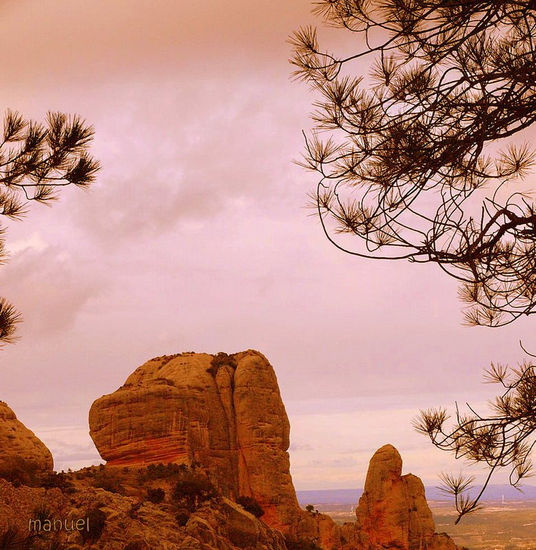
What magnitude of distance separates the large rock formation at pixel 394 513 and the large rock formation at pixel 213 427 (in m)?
8.71

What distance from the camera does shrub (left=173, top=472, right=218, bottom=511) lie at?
3700 cm

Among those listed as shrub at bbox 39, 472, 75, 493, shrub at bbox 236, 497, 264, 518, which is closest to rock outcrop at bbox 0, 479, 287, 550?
shrub at bbox 39, 472, 75, 493

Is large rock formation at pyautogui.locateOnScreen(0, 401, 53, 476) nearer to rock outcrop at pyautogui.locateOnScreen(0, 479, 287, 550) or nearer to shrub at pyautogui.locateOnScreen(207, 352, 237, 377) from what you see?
rock outcrop at pyautogui.locateOnScreen(0, 479, 287, 550)

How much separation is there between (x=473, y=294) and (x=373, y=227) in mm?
1960

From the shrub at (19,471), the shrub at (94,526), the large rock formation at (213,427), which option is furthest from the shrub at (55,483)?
the large rock formation at (213,427)

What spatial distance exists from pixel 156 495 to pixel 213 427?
13489mm

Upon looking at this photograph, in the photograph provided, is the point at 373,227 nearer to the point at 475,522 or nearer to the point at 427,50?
the point at 427,50

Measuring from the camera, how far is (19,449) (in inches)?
1298

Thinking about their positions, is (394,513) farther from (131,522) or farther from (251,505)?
(131,522)

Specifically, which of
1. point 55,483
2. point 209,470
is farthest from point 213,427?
point 55,483

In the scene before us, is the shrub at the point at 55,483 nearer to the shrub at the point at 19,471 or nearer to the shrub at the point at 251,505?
the shrub at the point at 19,471

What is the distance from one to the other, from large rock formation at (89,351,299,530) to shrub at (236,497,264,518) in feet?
1.66

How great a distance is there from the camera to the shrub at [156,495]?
36706 mm

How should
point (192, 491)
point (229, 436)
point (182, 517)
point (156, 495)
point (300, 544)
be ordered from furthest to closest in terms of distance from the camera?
1. point (229, 436)
2. point (300, 544)
3. point (192, 491)
4. point (156, 495)
5. point (182, 517)
